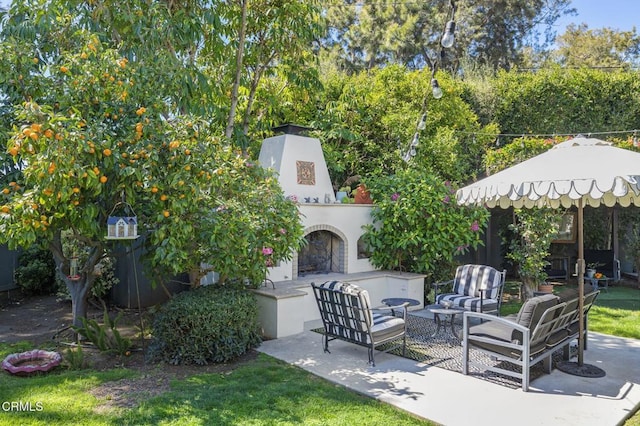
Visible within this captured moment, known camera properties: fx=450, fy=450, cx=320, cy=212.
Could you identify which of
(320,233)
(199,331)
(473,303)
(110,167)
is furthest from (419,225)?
(110,167)

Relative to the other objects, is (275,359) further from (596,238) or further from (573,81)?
(573,81)

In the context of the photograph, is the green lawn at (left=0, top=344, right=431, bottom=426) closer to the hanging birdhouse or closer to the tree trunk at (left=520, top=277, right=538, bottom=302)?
the hanging birdhouse

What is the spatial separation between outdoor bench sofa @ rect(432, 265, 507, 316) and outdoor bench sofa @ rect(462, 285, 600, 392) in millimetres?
1598

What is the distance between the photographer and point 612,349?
6559mm

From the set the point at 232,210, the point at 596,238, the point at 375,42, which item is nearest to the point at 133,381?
the point at 232,210

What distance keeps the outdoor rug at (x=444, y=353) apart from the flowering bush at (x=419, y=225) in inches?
75.9

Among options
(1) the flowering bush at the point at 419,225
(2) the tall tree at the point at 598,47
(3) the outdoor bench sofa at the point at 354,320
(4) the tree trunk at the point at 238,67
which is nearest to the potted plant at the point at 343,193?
(1) the flowering bush at the point at 419,225

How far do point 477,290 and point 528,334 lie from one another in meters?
3.28

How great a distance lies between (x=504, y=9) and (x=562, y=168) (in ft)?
67.0

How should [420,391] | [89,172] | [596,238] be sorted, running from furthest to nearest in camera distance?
[596,238], [420,391], [89,172]

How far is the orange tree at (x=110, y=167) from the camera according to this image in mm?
4594

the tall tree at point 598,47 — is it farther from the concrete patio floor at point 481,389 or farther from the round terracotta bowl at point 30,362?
the round terracotta bowl at point 30,362

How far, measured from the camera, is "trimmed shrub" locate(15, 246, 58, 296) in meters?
10.7

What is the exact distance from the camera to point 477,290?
26.6 ft
